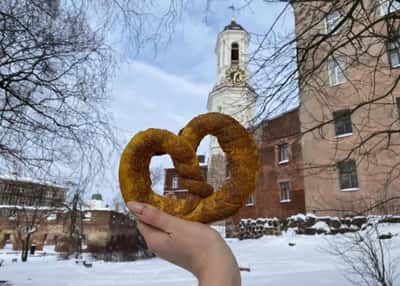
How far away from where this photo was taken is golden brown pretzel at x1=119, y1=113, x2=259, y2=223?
3.92ft

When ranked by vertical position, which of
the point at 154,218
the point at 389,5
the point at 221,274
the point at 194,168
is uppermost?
the point at 389,5

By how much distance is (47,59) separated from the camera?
16.0 ft

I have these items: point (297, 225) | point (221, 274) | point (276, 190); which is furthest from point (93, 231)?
point (221, 274)

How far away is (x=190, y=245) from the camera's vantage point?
96 centimetres

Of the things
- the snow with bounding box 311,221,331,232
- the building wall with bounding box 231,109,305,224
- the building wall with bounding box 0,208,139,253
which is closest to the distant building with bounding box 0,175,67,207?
the building wall with bounding box 231,109,305,224

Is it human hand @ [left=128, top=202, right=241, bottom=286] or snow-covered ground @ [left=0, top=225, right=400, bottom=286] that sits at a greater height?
human hand @ [left=128, top=202, right=241, bottom=286]

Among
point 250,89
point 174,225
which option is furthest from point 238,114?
point 174,225

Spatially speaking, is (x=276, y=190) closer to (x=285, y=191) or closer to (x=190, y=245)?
(x=285, y=191)

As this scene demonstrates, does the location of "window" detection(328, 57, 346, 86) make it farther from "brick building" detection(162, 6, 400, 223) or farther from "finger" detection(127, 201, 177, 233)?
"finger" detection(127, 201, 177, 233)

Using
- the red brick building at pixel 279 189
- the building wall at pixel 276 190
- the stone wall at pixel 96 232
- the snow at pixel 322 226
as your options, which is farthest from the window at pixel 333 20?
the stone wall at pixel 96 232

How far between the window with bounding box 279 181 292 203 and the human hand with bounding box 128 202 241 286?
17124 millimetres

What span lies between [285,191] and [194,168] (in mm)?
17308

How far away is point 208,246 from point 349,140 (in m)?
13.9

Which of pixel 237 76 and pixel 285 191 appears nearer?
pixel 237 76
